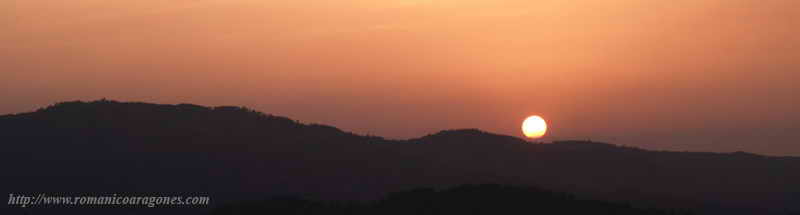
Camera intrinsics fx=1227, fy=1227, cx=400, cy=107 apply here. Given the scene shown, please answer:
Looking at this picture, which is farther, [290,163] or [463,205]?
[290,163]

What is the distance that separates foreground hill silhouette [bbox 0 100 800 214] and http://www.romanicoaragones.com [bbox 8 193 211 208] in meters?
1.58

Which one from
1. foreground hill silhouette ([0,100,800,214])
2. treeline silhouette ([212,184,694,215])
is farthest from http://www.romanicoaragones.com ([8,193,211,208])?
treeline silhouette ([212,184,694,215])

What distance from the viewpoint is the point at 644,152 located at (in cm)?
13100

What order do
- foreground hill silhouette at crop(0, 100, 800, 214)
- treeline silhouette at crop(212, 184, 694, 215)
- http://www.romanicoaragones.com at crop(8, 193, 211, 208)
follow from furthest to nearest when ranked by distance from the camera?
foreground hill silhouette at crop(0, 100, 800, 214), http://www.romanicoaragones.com at crop(8, 193, 211, 208), treeline silhouette at crop(212, 184, 694, 215)

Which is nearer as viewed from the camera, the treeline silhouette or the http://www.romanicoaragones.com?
the treeline silhouette

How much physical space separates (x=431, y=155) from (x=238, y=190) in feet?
92.2

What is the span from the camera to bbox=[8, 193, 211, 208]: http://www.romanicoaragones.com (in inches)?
3115

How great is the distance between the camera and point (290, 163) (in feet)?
312

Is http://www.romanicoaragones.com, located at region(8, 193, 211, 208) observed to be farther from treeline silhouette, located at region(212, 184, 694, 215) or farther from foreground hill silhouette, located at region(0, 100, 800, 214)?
treeline silhouette, located at region(212, 184, 694, 215)

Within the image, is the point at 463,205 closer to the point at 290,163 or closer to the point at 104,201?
the point at 104,201

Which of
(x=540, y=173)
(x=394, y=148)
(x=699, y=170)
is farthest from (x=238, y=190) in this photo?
(x=699, y=170)

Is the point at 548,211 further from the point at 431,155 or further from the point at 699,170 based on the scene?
the point at 699,170

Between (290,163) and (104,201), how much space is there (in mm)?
18256

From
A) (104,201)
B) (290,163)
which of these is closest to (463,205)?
(104,201)
